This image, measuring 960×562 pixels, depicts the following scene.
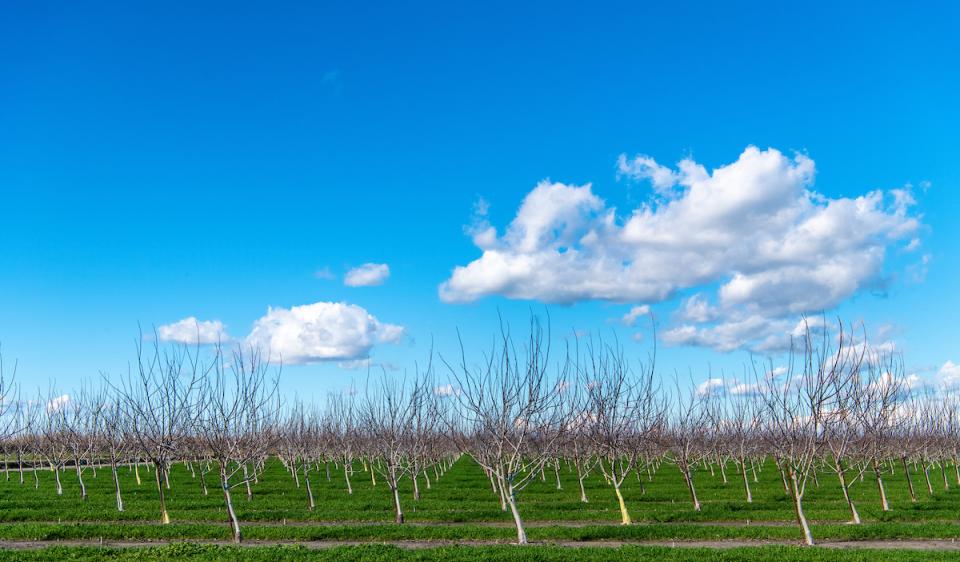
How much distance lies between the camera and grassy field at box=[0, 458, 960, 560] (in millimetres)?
21812

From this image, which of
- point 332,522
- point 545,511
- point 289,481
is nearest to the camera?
point 332,522

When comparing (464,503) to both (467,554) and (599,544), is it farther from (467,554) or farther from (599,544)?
(467,554)

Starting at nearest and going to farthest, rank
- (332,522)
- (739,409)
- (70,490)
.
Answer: (332,522)
(70,490)
(739,409)

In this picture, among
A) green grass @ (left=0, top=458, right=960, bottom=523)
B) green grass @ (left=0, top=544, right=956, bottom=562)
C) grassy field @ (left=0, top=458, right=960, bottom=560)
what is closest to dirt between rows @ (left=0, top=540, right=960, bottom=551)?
grassy field @ (left=0, top=458, right=960, bottom=560)

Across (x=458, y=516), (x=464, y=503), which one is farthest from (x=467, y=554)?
(x=464, y=503)

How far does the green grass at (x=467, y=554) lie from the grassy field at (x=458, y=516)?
102mm

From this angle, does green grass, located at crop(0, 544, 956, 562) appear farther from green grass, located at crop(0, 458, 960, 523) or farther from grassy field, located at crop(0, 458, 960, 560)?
green grass, located at crop(0, 458, 960, 523)

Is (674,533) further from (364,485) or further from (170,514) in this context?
(364,485)

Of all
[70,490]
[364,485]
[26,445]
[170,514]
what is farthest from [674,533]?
[26,445]

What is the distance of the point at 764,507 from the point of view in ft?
98.4

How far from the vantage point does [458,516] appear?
1093 inches

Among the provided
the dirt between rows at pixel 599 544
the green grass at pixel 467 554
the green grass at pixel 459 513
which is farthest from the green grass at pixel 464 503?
the green grass at pixel 467 554

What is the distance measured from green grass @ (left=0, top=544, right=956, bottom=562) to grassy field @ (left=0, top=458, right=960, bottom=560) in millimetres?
102

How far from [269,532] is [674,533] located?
45.8 ft
